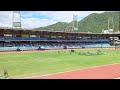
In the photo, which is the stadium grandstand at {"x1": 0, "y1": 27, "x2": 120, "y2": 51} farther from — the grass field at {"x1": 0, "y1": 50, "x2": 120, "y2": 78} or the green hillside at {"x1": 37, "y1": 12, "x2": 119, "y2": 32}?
the green hillside at {"x1": 37, "y1": 12, "x2": 119, "y2": 32}

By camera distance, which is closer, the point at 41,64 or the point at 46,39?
the point at 41,64

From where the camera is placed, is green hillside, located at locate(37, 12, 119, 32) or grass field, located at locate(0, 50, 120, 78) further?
green hillside, located at locate(37, 12, 119, 32)

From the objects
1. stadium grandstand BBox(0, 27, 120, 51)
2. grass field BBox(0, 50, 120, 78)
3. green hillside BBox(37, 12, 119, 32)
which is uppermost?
green hillside BBox(37, 12, 119, 32)

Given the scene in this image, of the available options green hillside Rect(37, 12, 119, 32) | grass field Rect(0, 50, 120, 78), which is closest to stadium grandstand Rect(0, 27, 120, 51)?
grass field Rect(0, 50, 120, 78)

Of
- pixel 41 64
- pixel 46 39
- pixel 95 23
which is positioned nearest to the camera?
pixel 41 64

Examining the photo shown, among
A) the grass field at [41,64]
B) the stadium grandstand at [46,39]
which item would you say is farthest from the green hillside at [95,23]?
the grass field at [41,64]

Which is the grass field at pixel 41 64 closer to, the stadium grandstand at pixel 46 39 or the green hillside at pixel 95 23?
the stadium grandstand at pixel 46 39

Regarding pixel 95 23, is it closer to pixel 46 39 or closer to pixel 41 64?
pixel 46 39

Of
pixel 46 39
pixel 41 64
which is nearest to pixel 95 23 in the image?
pixel 46 39

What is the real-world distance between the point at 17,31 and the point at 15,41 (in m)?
2.06
